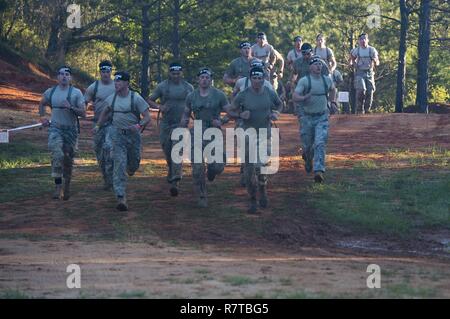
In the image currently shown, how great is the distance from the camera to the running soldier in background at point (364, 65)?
29.6 meters

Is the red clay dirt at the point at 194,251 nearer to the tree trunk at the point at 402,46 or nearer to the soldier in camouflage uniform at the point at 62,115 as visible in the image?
the soldier in camouflage uniform at the point at 62,115

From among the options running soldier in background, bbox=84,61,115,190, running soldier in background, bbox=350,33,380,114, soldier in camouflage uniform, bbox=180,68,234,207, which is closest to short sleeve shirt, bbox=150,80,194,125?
running soldier in background, bbox=84,61,115,190

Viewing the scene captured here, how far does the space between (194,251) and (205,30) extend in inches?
1113

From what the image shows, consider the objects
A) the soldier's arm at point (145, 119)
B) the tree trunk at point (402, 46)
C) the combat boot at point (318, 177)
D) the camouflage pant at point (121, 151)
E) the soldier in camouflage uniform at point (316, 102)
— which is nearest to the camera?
the soldier's arm at point (145, 119)

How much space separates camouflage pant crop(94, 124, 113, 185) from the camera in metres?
17.9

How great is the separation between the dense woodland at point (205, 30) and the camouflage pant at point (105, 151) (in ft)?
57.0

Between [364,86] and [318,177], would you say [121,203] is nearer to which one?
[318,177]

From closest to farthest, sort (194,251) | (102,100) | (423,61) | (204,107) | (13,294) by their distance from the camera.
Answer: (13,294) → (194,251) → (204,107) → (102,100) → (423,61)

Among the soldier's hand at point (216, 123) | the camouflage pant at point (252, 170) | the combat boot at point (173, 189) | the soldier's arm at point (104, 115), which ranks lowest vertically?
the combat boot at point (173, 189)

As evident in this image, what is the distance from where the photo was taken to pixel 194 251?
46.3ft

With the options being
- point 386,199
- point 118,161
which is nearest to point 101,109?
point 118,161

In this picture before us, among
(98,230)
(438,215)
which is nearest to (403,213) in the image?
(438,215)

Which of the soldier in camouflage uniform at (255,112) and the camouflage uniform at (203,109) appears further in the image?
the camouflage uniform at (203,109)
